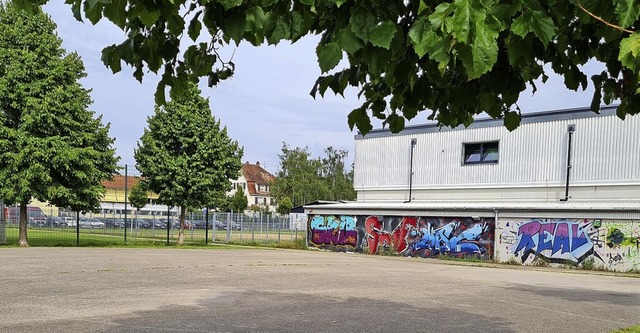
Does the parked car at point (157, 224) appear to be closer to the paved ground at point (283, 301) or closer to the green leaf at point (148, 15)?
the paved ground at point (283, 301)

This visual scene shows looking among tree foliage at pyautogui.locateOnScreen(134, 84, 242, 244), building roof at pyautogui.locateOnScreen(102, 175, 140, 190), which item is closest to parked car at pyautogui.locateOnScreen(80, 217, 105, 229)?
building roof at pyautogui.locateOnScreen(102, 175, 140, 190)

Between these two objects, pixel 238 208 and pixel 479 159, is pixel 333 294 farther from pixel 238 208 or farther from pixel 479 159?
pixel 238 208

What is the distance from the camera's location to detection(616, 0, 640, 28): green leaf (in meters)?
2.75

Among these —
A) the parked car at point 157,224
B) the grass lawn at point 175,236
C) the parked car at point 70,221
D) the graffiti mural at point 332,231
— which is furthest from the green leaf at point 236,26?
the parked car at point 157,224

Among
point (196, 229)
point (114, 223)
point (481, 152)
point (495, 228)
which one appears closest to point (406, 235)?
point (495, 228)

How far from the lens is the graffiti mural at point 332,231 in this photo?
35.5 metres

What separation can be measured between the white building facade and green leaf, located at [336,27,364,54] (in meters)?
25.2

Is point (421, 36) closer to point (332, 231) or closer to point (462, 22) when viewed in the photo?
point (462, 22)

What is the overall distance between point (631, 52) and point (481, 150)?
1266 inches

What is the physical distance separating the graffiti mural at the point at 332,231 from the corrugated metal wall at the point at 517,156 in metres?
3.99

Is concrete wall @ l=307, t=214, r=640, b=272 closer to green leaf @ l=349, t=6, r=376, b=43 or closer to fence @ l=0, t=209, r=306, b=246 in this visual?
fence @ l=0, t=209, r=306, b=246

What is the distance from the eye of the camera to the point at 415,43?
254 centimetres

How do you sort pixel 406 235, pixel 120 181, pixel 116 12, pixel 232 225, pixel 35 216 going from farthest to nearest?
pixel 120 181
pixel 35 216
pixel 232 225
pixel 406 235
pixel 116 12

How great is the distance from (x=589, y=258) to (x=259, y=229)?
21.4 meters
